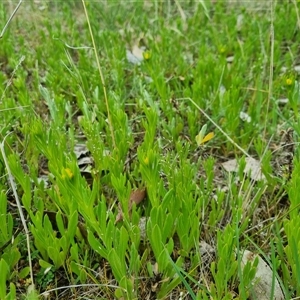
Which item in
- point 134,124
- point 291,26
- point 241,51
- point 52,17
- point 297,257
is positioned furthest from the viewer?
point 52,17

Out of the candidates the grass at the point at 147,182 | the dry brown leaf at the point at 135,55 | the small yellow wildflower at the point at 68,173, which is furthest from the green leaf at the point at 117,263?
the dry brown leaf at the point at 135,55

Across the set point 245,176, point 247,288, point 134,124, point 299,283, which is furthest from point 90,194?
point 134,124

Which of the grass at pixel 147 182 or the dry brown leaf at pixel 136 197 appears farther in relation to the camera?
the dry brown leaf at pixel 136 197

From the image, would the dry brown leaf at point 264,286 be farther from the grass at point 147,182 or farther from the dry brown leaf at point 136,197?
the dry brown leaf at point 136,197

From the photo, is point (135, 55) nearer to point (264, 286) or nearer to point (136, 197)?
point (136, 197)

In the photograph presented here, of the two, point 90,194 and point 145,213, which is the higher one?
point 90,194

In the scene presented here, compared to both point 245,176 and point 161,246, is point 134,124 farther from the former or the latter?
point 161,246

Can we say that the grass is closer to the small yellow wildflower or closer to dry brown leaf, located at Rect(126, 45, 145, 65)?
the small yellow wildflower

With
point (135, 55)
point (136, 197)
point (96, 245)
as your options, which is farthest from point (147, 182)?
point (135, 55)

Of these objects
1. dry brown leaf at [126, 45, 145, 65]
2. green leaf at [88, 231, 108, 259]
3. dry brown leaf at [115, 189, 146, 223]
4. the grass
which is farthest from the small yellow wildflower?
dry brown leaf at [126, 45, 145, 65]
